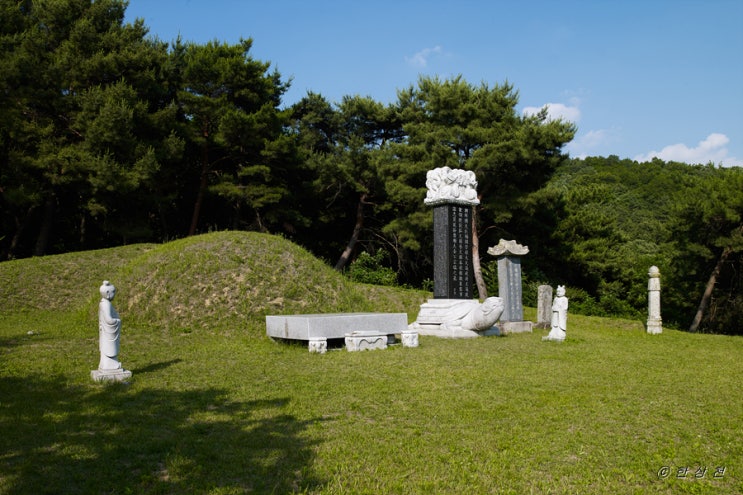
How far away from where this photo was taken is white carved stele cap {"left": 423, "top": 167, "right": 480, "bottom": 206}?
43.0ft

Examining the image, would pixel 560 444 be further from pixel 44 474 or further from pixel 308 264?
pixel 308 264

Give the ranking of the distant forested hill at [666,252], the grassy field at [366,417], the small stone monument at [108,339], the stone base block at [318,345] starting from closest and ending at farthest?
the grassy field at [366,417]
the small stone monument at [108,339]
the stone base block at [318,345]
the distant forested hill at [666,252]

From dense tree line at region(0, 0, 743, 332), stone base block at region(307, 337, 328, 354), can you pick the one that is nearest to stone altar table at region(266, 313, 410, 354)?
stone base block at region(307, 337, 328, 354)

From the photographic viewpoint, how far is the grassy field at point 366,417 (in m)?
3.82

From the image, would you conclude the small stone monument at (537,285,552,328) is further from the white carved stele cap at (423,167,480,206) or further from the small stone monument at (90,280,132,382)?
the small stone monument at (90,280,132,382)

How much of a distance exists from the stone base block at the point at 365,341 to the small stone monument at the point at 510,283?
611 cm

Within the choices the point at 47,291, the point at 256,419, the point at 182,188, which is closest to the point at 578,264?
the point at 182,188

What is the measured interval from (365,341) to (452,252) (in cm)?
412

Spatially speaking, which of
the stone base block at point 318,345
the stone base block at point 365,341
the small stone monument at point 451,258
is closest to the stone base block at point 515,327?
the small stone monument at point 451,258

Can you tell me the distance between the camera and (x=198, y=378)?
7.07m

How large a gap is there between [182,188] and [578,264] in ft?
59.7

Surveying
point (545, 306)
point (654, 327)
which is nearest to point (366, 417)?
point (545, 306)

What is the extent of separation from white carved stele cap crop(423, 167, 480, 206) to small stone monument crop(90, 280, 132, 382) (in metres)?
8.25

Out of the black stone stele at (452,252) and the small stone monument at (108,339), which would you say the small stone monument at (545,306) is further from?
the small stone monument at (108,339)
